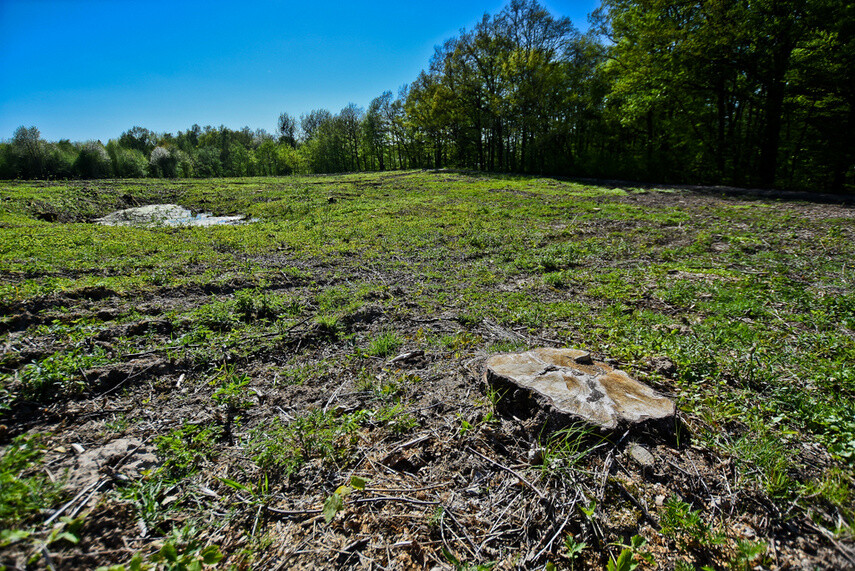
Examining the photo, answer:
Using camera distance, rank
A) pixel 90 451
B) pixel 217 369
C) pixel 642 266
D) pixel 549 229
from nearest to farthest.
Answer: pixel 90 451 → pixel 217 369 → pixel 642 266 → pixel 549 229

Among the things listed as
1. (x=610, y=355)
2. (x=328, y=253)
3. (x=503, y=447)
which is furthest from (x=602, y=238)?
(x=503, y=447)

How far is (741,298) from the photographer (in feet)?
16.0

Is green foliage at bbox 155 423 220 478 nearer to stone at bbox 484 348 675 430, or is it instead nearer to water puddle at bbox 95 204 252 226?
stone at bbox 484 348 675 430

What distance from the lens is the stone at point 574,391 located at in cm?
251

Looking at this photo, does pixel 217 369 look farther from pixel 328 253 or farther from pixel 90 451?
pixel 328 253

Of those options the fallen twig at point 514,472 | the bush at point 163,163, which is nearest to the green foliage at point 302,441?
the fallen twig at point 514,472

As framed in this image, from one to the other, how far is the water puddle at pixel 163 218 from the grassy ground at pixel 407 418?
4998 mm

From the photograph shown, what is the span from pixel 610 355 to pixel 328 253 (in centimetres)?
675

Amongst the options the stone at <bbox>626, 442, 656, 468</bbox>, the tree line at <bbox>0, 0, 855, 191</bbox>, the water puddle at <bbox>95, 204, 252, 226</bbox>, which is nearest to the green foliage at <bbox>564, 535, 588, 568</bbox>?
the stone at <bbox>626, 442, 656, 468</bbox>

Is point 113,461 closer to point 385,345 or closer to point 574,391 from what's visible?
point 385,345

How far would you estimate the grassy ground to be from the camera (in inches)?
73.9

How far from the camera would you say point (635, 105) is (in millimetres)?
18812

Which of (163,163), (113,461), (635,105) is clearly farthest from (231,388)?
(163,163)

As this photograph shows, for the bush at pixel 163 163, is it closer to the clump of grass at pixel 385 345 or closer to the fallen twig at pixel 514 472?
the clump of grass at pixel 385 345
